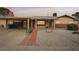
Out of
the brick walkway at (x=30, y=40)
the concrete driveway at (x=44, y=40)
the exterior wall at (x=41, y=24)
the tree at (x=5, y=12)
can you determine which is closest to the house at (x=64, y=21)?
the concrete driveway at (x=44, y=40)

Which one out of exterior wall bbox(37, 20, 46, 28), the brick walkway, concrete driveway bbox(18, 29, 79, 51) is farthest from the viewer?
exterior wall bbox(37, 20, 46, 28)

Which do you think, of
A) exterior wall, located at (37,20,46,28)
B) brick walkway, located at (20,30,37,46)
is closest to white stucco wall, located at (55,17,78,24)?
exterior wall, located at (37,20,46,28)

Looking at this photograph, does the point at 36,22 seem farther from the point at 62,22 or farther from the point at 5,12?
the point at 5,12

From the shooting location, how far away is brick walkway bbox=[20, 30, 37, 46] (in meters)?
7.11

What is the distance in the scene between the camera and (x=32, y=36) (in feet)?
23.5

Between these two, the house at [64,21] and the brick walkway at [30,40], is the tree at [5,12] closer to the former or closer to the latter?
the brick walkway at [30,40]

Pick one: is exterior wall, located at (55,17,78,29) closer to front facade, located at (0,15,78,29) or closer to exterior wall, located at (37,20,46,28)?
front facade, located at (0,15,78,29)

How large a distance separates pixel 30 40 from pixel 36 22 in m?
0.58

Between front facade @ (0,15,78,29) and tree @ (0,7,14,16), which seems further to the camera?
front facade @ (0,15,78,29)

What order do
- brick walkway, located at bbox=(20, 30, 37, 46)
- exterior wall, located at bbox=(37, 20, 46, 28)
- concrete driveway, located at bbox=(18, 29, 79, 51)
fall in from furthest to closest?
1. exterior wall, located at bbox=(37, 20, 46, 28)
2. brick walkway, located at bbox=(20, 30, 37, 46)
3. concrete driveway, located at bbox=(18, 29, 79, 51)

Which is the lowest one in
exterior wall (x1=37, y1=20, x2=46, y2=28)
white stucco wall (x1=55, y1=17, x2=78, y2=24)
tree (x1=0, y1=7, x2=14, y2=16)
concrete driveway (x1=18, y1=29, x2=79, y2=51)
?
concrete driveway (x1=18, y1=29, x2=79, y2=51)

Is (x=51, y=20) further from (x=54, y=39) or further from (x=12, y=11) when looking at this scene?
(x=12, y=11)

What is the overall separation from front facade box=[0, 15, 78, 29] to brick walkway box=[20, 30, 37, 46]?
0.70ft
